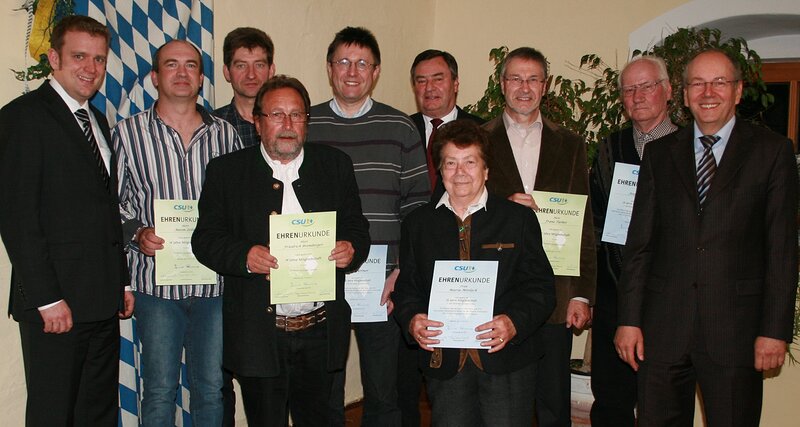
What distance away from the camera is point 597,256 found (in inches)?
136

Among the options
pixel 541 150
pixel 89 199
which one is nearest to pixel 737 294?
pixel 541 150

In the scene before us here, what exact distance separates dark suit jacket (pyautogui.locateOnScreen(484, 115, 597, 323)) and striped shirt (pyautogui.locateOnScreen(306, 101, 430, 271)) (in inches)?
13.3

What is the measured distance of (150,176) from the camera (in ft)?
9.91

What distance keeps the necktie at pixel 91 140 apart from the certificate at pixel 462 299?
1.34m

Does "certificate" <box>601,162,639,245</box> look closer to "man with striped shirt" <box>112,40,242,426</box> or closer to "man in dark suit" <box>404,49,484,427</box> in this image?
"man in dark suit" <box>404,49,484,427</box>

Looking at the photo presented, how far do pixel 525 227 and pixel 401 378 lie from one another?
3.82ft

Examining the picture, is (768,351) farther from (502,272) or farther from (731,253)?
(502,272)

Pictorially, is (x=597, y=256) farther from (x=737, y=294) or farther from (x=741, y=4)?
(x=741, y=4)

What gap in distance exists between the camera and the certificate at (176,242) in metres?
2.92

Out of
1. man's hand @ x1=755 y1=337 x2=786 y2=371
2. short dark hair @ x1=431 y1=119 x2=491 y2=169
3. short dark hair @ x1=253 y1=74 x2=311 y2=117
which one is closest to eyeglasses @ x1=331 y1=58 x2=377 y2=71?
short dark hair @ x1=253 y1=74 x2=311 y2=117

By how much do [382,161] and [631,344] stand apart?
128cm

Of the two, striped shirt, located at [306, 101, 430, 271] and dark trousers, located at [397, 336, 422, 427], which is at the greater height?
striped shirt, located at [306, 101, 430, 271]

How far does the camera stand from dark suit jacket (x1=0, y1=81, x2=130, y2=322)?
8.44ft

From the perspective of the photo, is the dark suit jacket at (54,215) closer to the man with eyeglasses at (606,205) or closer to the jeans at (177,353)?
the jeans at (177,353)
